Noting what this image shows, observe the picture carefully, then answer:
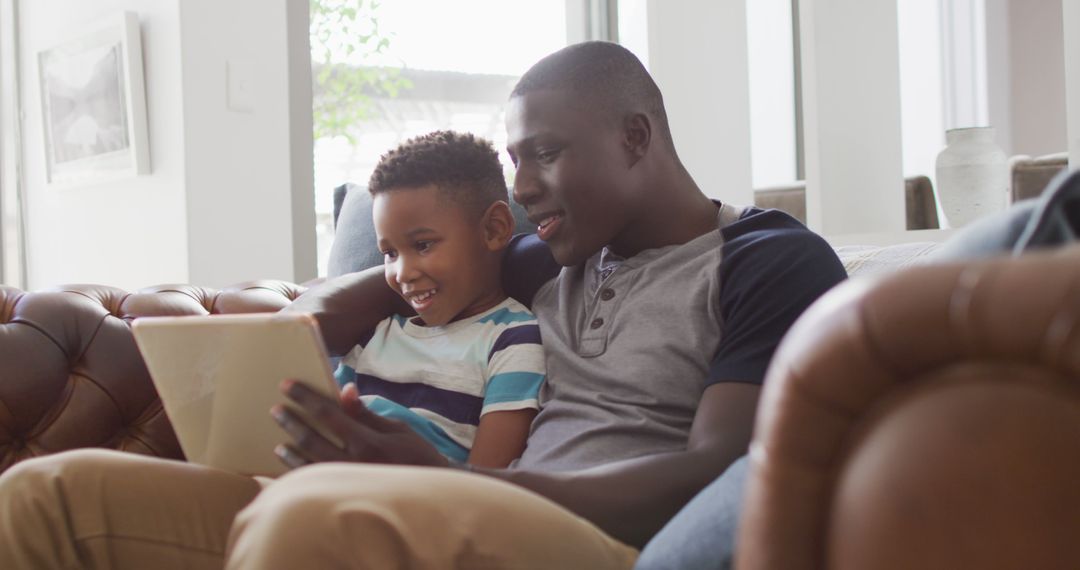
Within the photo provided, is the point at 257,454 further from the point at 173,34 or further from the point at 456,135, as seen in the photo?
the point at 173,34

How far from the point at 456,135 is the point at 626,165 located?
0.98 feet

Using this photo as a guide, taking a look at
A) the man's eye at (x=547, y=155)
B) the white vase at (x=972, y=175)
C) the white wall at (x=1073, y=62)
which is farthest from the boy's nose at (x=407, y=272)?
the white vase at (x=972, y=175)

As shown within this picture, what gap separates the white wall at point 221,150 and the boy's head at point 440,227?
139 cm

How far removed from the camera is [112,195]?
122 inches

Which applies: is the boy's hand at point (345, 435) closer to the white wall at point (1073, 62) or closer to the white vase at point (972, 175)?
the white wall at point (1073, 62)

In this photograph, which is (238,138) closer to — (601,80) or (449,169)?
(449,169)

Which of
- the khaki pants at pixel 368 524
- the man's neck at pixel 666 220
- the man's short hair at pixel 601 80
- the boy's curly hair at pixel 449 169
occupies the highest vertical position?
the man's short hair at pixel 601 80

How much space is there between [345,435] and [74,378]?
0.82m

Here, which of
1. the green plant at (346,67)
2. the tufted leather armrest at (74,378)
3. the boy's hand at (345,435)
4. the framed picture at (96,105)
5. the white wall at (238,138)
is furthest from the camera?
the green plant at (346,67)

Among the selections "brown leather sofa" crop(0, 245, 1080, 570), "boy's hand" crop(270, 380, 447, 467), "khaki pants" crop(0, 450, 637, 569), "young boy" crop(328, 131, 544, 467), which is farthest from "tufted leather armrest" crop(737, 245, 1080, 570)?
"young boy" crop(328, 131, 544, 467)

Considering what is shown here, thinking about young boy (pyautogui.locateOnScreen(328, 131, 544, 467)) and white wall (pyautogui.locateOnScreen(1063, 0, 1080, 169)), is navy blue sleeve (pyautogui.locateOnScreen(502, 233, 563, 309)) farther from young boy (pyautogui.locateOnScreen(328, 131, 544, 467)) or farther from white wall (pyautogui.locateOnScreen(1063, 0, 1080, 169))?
white wall (pyautogui.locateOnScreen(1063, 0, 1080, 169))

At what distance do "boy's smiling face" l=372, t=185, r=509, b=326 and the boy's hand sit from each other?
16.1 inches

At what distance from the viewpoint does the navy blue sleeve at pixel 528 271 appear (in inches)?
59.1

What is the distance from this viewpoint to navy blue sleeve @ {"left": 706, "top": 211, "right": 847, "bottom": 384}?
44.1 inches
